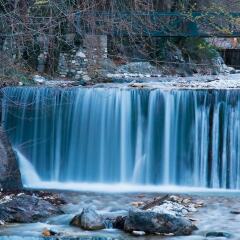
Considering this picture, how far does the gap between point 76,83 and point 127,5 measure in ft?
6.21

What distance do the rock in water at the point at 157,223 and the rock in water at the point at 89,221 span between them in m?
0.36

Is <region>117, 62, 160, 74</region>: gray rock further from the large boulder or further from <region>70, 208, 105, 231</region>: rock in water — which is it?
<region>70, 208, 105, 231</region>: rock in water

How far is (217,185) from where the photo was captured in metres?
10.9

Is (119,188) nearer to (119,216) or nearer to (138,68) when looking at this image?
(119,216)

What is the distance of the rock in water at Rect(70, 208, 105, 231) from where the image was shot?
317 inches

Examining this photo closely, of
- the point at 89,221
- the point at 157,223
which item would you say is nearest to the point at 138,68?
the point at 89,221

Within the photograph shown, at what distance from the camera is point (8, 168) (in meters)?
10.3

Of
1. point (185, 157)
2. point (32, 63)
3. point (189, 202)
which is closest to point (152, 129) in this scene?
point (185, 157)

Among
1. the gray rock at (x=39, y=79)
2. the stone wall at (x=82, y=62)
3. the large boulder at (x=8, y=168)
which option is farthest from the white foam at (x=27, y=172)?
the stone wall at (x=82, y=62)

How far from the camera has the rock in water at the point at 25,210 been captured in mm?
8477

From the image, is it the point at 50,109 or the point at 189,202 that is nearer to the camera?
the point at 189,202

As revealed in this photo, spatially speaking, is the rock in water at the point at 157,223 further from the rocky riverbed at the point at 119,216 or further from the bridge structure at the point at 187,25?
the bridge structure at the point at 187,25

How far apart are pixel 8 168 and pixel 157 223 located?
3254 millimetres

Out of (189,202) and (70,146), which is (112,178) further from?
(189,202)
